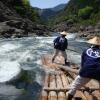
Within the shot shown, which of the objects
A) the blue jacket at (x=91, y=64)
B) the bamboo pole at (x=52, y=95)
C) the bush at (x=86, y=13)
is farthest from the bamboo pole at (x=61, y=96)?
the bush at (x=86, y=13)

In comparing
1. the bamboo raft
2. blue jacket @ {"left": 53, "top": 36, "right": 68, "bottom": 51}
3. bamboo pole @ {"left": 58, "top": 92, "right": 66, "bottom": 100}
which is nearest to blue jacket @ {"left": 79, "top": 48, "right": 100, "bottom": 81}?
the bamboo raft

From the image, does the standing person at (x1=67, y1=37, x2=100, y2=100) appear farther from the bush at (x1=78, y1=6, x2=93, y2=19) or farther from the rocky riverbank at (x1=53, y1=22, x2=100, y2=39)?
the bush at (x1=78, y1=6, x2=93, y2=19)

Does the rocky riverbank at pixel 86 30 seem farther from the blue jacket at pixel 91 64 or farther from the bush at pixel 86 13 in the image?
the blue jacket at pixel 91 64

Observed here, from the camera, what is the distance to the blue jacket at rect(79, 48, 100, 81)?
962 cm

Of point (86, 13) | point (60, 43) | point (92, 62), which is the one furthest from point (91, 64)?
point (86, 13)

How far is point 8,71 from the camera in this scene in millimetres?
18719

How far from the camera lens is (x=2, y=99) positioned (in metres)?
13.0

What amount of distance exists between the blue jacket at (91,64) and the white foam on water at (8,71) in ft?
25.4

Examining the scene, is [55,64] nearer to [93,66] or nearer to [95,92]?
[95,92]

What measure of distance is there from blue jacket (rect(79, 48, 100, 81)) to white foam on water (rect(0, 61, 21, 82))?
7744 millimetres

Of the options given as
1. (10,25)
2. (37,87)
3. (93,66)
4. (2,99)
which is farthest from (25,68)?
(10,25)

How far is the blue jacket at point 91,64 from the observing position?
9625 mm

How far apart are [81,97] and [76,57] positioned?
590 inches

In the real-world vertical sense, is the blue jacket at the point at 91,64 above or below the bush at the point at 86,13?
above
